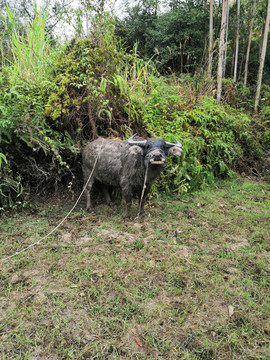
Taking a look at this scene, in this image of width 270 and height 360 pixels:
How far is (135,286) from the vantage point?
2.40m

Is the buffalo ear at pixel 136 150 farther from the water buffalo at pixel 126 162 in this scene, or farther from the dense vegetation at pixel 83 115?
the dense vegetation at pixel 83 115

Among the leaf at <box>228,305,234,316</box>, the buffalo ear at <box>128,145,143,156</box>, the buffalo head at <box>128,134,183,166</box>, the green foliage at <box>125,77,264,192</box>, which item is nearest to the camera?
the leaf at <box>228,305,234,316</box>

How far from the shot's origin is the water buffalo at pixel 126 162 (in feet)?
11.0

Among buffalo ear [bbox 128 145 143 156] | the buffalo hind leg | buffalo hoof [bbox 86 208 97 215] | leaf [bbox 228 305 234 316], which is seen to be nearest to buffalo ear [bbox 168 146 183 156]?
buffalo ear [bbox 128 145 143 156]

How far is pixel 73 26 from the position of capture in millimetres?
4344

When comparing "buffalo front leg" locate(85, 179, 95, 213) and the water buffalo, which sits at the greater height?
the water buffalo

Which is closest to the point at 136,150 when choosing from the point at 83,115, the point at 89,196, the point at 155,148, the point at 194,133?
the point at 155,148

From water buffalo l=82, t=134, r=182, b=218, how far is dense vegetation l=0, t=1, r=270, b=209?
0.37 m

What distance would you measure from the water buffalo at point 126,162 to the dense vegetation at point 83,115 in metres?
0.37

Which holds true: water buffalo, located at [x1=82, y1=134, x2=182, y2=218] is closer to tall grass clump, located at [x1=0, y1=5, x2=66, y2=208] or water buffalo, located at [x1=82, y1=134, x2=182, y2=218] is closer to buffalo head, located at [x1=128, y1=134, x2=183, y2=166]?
buffalo head, located at [x1=128, y1=134, x2=183, y2=166]

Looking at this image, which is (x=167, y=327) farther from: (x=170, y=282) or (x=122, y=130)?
(x=122, y=130)

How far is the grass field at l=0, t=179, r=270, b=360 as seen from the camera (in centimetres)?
184

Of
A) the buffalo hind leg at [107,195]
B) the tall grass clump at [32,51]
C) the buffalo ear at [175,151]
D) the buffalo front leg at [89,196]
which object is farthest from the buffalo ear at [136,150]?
the tall grass clump at [32,51]

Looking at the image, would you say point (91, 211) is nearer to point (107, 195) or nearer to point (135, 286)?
point (107, 195)
